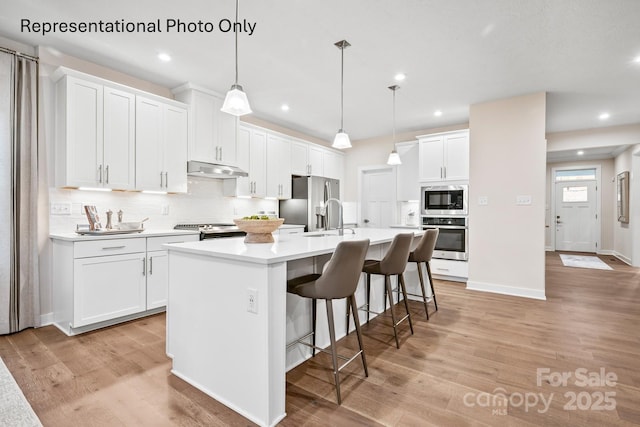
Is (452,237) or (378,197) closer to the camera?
(452,237)

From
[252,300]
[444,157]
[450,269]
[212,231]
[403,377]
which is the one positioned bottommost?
[403,377]

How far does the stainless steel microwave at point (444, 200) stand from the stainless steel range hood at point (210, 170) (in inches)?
116

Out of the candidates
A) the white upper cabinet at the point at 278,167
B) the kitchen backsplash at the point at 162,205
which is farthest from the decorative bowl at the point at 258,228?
the white upper cabinet at the point at 278,167

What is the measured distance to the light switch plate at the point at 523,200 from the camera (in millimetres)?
4109

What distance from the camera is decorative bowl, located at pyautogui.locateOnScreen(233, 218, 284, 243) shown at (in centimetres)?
217

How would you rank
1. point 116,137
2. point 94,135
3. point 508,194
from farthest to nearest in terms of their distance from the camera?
point 508,194, point 116,137, point 94,135

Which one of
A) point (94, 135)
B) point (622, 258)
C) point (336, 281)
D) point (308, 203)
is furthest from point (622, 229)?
point (94, 135)

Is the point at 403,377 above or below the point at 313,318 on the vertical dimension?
below

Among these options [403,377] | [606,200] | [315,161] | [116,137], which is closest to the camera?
[403,377]

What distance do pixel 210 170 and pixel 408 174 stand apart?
3.55 meters

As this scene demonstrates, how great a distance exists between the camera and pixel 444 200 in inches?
196

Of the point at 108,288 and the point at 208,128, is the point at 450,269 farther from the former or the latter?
the point at 108,288

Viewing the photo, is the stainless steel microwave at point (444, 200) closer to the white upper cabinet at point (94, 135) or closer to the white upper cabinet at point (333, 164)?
the white upper cabinet at point (333, 164)

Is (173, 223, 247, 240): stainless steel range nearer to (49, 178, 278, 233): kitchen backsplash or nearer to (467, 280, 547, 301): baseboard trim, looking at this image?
(49, 178, 278, 233): kitchen backsplash
